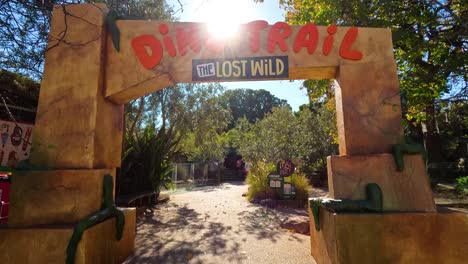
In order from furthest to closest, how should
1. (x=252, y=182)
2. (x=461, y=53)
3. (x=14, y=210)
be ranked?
(x=252, y=182) < (x=461, y=53) < (x=14, y=210)

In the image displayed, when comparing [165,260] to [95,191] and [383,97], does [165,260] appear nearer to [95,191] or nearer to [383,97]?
[95,191]

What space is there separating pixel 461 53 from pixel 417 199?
5.59 meters

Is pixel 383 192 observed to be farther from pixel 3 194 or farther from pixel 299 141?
pixel 299 141

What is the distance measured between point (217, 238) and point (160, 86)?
122 inches

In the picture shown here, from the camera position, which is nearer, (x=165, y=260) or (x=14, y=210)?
(x=14, y=210)

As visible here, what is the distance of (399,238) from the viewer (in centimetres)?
277

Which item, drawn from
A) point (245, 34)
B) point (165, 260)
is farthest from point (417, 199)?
point (165, 260)

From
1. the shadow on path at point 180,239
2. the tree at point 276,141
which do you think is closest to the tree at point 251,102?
the tree at point 276,141

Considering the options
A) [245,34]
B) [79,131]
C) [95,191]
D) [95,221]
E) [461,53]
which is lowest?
[95,221]

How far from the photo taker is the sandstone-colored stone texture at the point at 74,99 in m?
3.08

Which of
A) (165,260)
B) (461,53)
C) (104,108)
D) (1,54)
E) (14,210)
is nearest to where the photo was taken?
(14,210)

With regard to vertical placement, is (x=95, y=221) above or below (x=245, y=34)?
below

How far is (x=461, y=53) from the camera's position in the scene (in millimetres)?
6328

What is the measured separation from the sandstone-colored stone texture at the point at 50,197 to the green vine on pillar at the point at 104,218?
14cm
